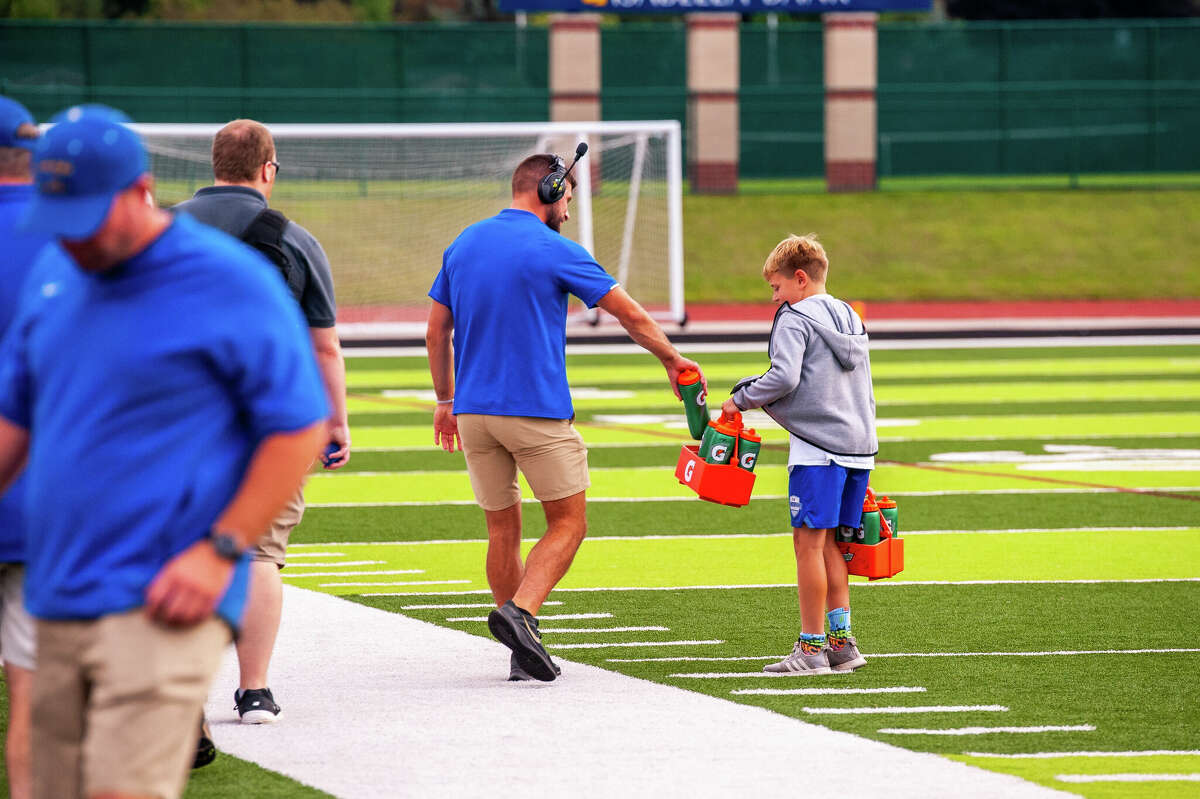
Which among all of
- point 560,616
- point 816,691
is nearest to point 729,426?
point 816,691

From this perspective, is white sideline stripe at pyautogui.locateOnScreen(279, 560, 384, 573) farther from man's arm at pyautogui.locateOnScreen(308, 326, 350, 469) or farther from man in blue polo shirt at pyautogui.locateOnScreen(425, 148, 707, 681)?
man's arm at pyautogui.locateOnScreen(308, 326, 350, 469)

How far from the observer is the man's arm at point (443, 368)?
22.8ft

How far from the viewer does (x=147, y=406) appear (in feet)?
10.8

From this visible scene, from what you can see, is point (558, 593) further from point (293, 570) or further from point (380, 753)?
point (380, 753)

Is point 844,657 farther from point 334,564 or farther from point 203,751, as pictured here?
point 334,564

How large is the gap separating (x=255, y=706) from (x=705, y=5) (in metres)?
23.7

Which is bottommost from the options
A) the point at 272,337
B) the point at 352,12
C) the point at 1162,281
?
the point at 1162,281

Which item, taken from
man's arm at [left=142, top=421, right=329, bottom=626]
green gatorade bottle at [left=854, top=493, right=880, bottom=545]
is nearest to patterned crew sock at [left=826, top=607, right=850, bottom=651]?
green gatorade bottle at [left=854, top=493, right=880, bottom=545]

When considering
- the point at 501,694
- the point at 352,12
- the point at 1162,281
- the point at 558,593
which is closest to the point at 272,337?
the point at 501,694

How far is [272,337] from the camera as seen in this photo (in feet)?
11.0

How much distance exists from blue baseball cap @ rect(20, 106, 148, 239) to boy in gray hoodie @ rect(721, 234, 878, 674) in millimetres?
3663

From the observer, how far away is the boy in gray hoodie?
6641 mm

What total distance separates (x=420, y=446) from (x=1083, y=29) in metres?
29.7

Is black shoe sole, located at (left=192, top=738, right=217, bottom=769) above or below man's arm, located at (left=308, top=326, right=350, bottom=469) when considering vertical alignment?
below
